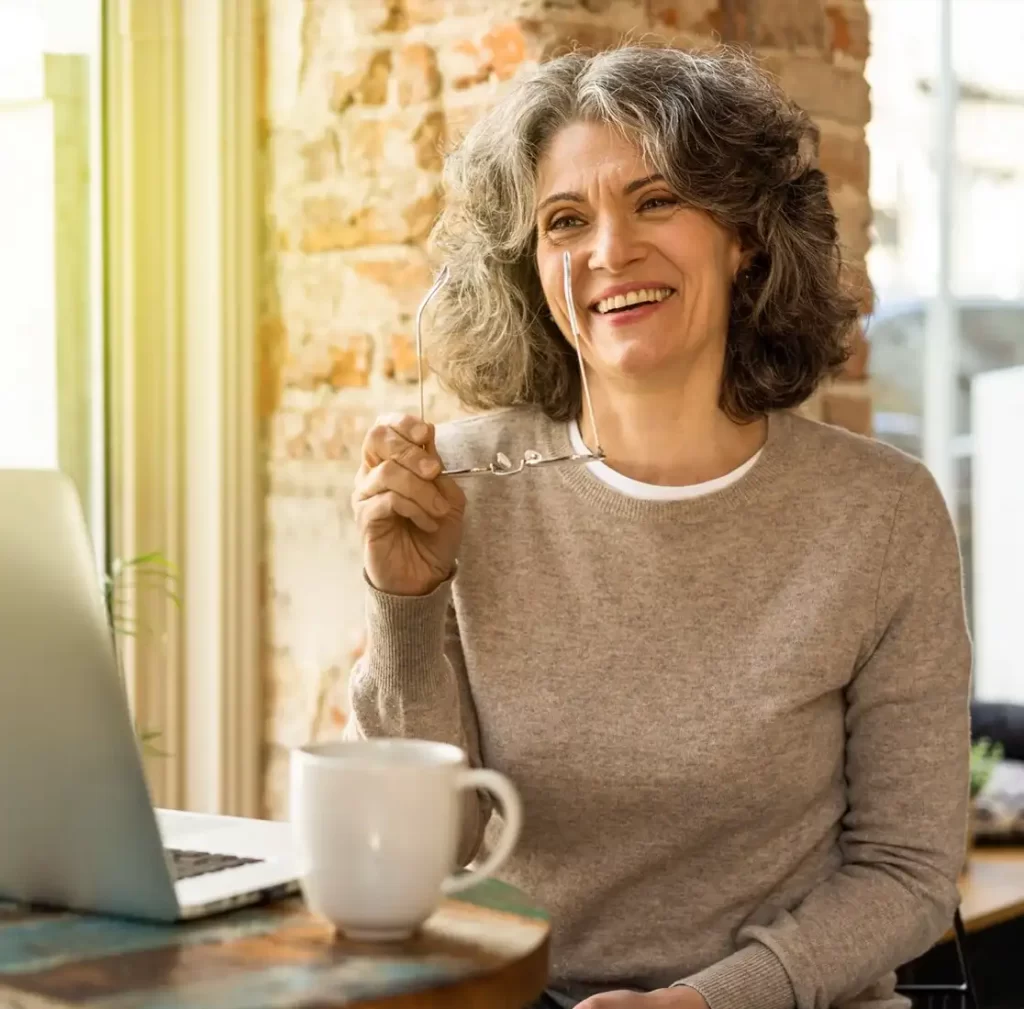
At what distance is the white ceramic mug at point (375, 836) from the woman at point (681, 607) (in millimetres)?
464

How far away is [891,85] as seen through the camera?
11.5 feet

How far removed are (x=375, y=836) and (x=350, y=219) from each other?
4.50 feet

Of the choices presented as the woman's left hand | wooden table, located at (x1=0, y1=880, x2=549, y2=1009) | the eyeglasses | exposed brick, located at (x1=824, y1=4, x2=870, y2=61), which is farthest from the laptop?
exposed brick, located at (x1=824, y1=4, x2=870, y2=61)

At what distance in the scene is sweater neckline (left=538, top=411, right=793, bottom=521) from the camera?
1.48m

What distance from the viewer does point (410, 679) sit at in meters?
1.37

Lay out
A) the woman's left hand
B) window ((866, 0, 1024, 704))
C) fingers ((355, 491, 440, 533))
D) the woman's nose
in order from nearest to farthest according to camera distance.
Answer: the woman's left hand, fingers ((355, 491, 440, 533)), the woman's nose, window ((866, 0, 1024, 704))

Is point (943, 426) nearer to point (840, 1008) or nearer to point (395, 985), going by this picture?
point (840, 1008)

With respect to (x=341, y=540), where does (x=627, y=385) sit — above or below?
above

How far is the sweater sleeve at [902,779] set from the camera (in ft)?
4.50

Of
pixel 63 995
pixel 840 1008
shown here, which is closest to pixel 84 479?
pixel 840 1008

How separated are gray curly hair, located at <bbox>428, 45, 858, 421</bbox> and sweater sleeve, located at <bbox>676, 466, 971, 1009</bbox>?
0.79 feet

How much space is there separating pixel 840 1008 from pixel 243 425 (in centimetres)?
118

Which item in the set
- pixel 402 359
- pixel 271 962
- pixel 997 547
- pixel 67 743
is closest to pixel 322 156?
pixel 402 359

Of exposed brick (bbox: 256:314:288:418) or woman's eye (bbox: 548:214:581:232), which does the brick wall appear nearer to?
exposed brick (bbox: 256:314:288:418)
